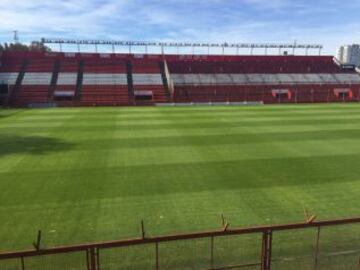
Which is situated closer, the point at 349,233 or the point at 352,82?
the point at 349,233

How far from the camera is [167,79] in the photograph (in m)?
63.0

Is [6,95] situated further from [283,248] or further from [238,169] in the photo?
[283,248]

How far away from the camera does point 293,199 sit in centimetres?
1447

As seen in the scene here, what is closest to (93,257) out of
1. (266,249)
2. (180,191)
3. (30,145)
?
(266,249)

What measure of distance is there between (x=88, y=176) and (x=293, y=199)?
8.03 metres

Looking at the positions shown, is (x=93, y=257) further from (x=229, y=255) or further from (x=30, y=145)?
(x=30, y=145)

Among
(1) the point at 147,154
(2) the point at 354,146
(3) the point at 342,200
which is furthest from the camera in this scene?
(2) the point at 354,146

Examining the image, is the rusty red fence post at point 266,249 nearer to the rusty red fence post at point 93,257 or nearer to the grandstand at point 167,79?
the rusty red fence post at point 93,257

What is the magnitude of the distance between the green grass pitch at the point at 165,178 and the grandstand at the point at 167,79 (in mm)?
26540

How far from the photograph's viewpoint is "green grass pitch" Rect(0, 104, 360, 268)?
12656 millimetres

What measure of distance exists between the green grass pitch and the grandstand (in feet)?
87.1

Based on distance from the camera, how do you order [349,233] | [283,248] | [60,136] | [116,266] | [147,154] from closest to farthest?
[116,266] < [283,248] < [349,233] < [147,154] < [60,136]

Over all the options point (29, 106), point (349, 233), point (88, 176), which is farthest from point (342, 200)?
point (29, 106)

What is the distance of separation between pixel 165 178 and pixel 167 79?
154ft
